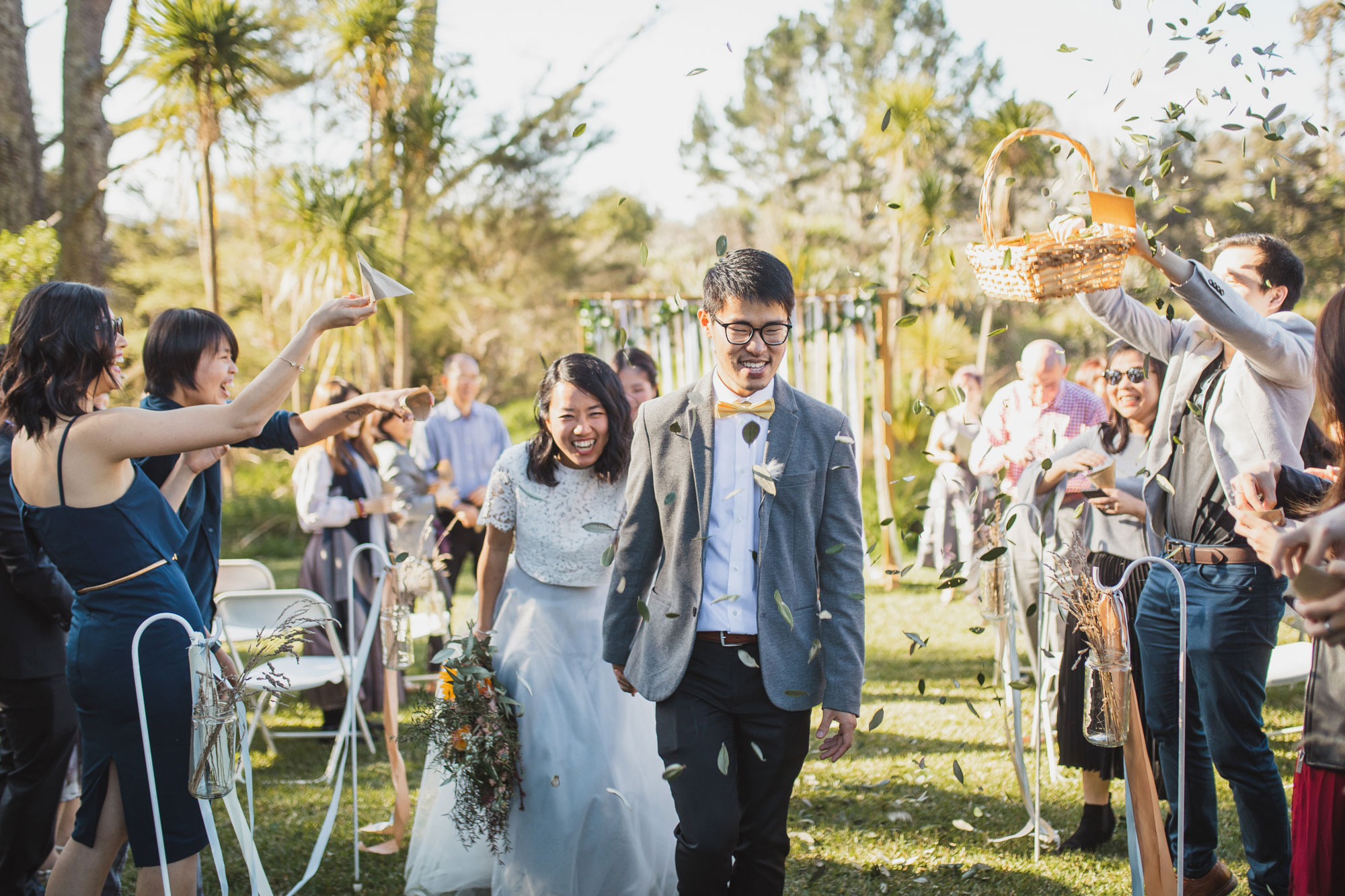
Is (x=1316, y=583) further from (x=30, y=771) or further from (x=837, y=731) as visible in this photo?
(x=30, y=771)

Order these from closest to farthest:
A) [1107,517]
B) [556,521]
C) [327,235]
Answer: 1. [556,521]
2. [1107,517]
3. [327,235]

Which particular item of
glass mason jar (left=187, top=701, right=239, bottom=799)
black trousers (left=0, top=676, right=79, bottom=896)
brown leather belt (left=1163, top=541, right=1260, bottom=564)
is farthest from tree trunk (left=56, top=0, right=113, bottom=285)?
brown leather belt (left=1163, top=541, right=1260, bottom=564)

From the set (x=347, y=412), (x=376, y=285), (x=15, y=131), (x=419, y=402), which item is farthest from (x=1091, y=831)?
(x=15, y=131)

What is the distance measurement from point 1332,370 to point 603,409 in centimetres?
191

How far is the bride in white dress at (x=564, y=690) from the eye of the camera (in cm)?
295

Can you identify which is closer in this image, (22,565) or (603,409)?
(22,565)

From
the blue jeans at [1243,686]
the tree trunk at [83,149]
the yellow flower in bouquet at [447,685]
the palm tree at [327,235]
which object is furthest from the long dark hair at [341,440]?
the palm tree at [327,235]

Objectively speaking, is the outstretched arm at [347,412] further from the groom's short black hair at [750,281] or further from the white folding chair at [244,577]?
the white folding chair at [244,577]

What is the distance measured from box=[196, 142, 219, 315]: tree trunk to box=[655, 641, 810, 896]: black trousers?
9.01 meters

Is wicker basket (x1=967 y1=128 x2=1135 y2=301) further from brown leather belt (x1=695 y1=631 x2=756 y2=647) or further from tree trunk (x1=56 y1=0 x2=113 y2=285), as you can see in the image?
tree trunk (x1=56 y1=0 x2=113 y2=285)

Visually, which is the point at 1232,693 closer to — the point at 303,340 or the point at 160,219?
the point at 303,340

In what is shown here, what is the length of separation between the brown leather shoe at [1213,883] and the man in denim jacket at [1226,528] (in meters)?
0.07

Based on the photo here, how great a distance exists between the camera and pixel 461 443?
6.27m

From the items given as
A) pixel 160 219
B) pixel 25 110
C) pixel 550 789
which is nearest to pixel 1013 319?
pixel 160 219
